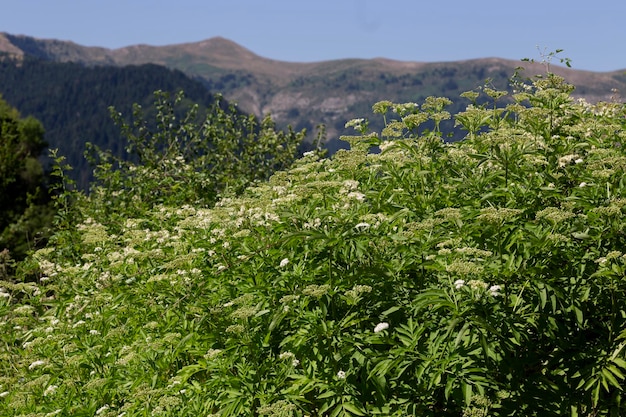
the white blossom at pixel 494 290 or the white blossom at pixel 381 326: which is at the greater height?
the white blossom at pixel 494 290

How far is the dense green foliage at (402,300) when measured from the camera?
4.01 metres

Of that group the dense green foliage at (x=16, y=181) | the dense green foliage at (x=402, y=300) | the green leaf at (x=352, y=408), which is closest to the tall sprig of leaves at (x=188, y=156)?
the dense green foliage at (x=402, y=300)

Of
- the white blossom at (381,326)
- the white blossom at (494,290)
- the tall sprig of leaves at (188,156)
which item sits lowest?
the tall sprig of leaves at (188,156)

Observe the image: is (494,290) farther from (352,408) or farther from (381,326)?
(352,408)

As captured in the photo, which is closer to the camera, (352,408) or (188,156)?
(352,408)

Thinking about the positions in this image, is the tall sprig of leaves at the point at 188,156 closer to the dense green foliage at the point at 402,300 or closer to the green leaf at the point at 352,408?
the dense green foliage at the point at 402,300

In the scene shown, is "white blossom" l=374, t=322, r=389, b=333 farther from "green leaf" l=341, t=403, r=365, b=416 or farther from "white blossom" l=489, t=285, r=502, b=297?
"white blossom" l=489, t=285, r=502, b=297

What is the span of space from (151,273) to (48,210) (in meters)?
41.5

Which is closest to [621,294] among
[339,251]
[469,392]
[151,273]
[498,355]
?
[498,355]

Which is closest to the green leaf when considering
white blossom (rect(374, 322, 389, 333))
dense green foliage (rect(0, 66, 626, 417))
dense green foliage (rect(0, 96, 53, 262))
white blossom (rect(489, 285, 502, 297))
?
dense green foliage (rect(0, 66, 626, 417))

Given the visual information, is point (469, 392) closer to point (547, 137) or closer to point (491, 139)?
point (491, 139)

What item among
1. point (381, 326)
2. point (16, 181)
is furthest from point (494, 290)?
point (16, 181)

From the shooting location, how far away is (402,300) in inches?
179

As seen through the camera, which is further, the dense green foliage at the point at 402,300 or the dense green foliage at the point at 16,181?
the dense green foliage at the point at 16,181
